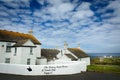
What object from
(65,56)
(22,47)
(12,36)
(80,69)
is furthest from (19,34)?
(80,69)

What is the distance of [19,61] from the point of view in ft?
98.0

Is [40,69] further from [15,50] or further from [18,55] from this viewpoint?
[15,50]

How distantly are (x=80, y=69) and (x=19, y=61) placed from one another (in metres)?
13.8

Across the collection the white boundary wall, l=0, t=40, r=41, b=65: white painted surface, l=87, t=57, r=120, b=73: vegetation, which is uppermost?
l=0, t=40, r=41, b=65: white painted surface

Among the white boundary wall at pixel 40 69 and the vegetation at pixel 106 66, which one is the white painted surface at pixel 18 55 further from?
the vegetation at pixel 106 66

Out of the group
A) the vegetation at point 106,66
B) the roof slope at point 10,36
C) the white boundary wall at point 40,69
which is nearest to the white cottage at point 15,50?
the roof slope at point 10,36

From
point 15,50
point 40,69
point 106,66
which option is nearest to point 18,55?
point 15,50

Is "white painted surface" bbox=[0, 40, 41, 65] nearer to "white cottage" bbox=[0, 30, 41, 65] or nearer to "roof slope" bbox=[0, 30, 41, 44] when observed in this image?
"white cottage" bbox=[0, 30, 41, 65]

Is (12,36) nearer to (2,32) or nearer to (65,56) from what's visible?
(2,32)

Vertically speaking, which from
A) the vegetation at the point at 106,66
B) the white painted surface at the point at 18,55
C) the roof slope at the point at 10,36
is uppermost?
the roof slope at the point at 10,36

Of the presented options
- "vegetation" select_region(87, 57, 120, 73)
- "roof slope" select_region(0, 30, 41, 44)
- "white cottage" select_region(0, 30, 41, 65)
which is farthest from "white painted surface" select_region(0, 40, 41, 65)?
"vegetation" select_region(87, 57, 120, 73)

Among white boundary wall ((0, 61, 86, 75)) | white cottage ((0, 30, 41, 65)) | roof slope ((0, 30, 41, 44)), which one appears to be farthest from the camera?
roof slope ((0, 30, 41, 44))

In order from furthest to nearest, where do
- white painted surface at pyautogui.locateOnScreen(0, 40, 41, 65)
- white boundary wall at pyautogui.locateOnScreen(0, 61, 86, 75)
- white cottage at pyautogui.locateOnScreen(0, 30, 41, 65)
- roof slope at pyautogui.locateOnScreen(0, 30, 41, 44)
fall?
roof slope at pyautogui.locateOnScreen(0, 30, 41, 44), white cottage at pyautogui.locateOnScreen(0, 30, 41, 65), white painted surface at pyautogui.locateOnScreen(0, 40, 41, 65), white boundary wall at pyautogui.locateOnScreen(0, 61, 86, 75)

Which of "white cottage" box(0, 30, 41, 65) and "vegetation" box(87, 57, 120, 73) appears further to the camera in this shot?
"white cottage" box(0, 30, 41, 65)
